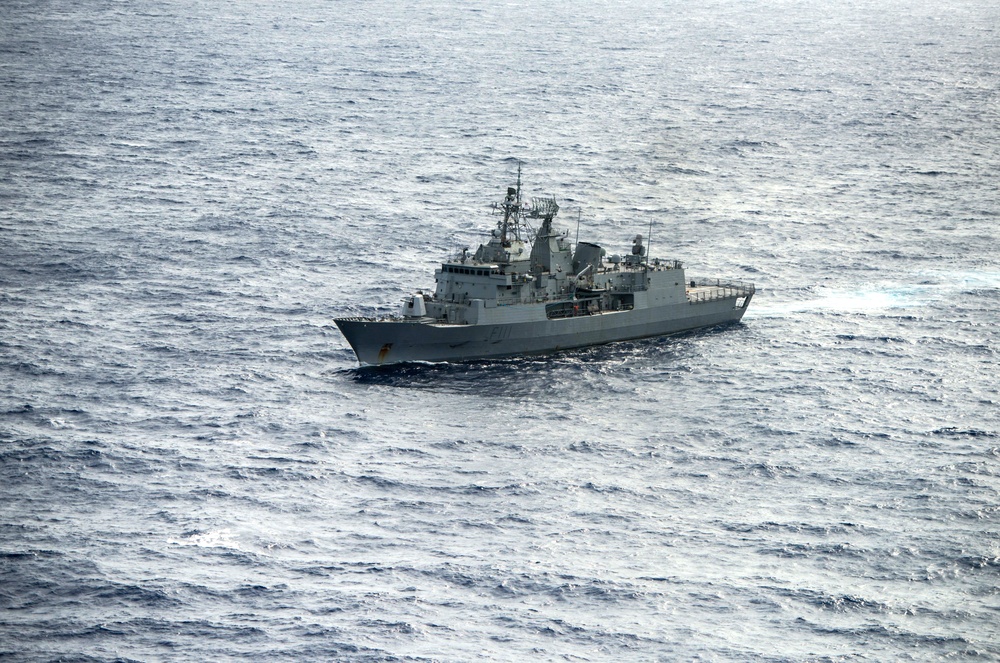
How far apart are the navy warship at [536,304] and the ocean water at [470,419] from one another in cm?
218

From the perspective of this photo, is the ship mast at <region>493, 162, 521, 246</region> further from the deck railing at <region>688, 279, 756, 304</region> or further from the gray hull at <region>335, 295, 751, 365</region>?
the deck railing at <region>688, 279, 756, 304</region>

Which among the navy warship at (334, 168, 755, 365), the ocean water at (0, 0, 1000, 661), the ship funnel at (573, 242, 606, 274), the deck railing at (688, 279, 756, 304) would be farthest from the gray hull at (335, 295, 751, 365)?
the ship funnel at (573, 242, 606, 274)

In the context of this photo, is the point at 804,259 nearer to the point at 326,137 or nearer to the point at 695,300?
the point at 695,300

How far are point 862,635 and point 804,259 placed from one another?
6201 cm

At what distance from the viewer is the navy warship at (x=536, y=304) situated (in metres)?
94.9

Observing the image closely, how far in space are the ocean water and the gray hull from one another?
1802 mm

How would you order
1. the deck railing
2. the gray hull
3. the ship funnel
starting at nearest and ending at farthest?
the gray hull < the ship funnel < the deck railing

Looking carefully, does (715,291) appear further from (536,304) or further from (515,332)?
(515,332)

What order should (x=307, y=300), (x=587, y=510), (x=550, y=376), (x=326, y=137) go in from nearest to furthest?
(x=587, y=510) → (x=550, y=376) → (x=307, y=300) → (x=326, y=137)

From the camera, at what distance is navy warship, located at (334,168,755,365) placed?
3735 inches

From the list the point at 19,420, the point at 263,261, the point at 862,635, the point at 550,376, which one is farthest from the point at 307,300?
the point at 862,635

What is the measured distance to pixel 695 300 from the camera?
106 metres

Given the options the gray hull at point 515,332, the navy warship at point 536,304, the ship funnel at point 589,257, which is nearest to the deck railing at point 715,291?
the navy warship at point 536,304

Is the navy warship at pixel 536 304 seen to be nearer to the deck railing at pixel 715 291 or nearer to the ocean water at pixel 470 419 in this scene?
the deck railing at pixel 715 291
